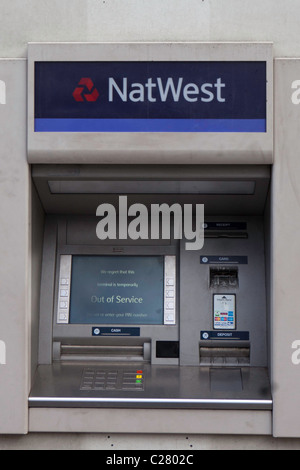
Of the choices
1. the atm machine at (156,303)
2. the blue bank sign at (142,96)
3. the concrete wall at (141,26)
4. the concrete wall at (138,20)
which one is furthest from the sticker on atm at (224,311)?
the concrete wall at (138,20)

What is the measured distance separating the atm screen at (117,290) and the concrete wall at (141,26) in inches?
26.7

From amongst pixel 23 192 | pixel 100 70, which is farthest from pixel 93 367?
pixel 100 70

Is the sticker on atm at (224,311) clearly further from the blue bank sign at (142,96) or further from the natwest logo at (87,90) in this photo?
the natwest logo at (87,90)

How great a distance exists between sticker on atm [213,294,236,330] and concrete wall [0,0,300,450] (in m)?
0.62

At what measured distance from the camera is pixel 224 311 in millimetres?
3512

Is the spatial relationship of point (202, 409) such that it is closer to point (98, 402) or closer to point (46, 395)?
point (98, 402)

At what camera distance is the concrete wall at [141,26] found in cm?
323

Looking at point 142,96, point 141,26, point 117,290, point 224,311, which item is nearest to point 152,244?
point 117,290

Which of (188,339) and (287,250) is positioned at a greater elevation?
(287,250)

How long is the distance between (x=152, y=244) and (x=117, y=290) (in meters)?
0.35

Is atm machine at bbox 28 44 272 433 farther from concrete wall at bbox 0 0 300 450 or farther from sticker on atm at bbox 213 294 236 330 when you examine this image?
concrete wall at bbox 0 0 300 450

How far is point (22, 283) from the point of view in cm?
318

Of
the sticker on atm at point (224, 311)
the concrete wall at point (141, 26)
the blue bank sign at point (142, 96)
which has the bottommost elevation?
the sticker on atm at point (224, 311)

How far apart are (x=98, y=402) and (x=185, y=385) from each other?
0.48 meters
